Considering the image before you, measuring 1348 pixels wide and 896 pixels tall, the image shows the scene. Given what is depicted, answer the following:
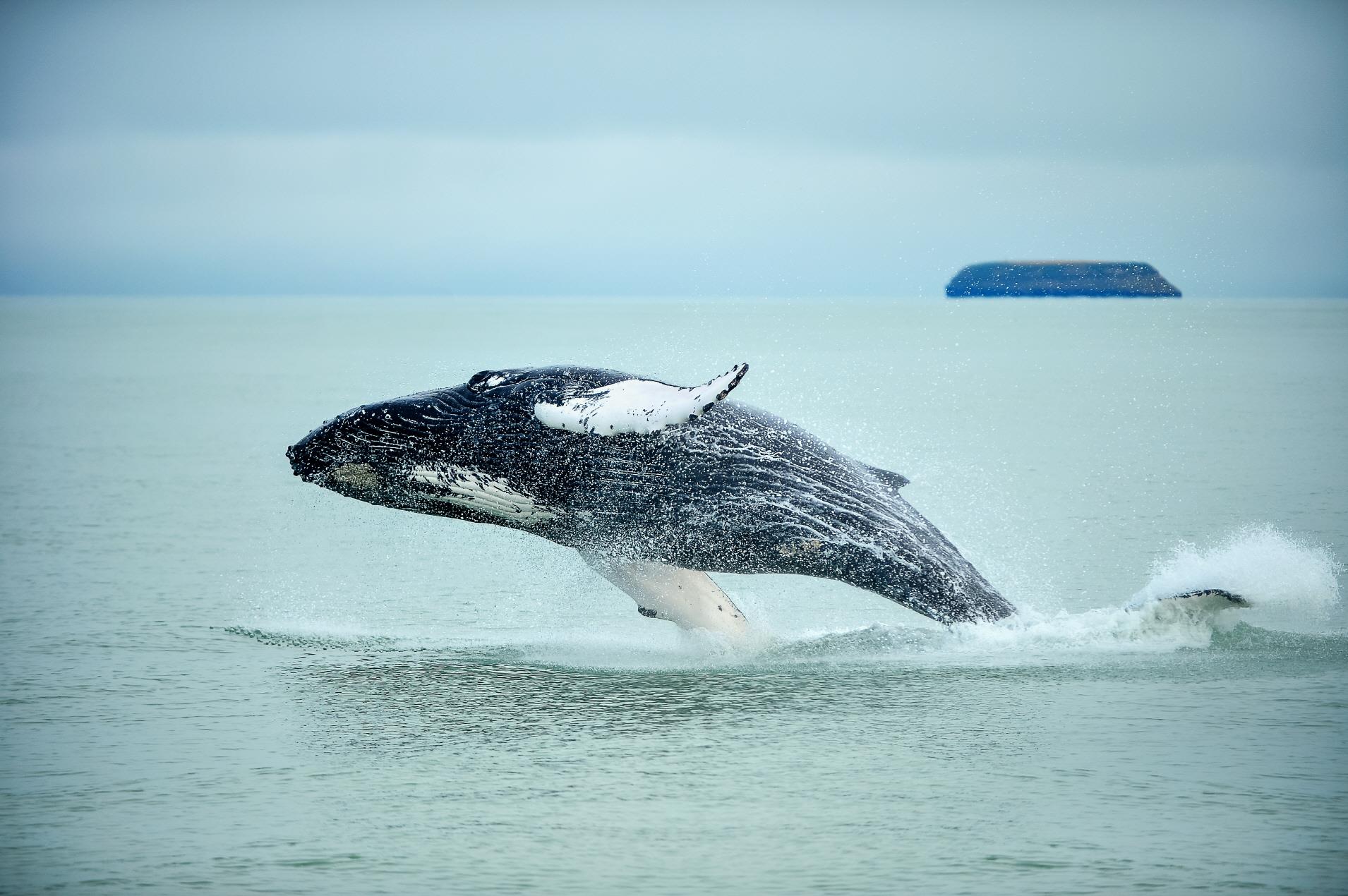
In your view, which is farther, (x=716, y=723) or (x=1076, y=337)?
(x=1076, y=337)

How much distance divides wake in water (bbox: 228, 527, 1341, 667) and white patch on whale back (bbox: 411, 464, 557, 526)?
3.96 ft

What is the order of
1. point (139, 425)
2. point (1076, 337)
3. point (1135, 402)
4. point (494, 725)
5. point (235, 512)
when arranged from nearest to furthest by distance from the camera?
point (494, 725) < point (235, 512) < point (139, 425) < point (1135, 402) < point (1076, 337)

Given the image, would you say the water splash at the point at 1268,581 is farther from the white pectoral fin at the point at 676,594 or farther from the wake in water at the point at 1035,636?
the white pectoral fin at the point at 676,594

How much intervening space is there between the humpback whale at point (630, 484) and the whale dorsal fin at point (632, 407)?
24mm

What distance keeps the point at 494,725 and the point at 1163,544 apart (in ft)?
32.9

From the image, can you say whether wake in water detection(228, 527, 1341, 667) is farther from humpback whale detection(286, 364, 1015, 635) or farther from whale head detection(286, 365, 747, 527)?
whale head detection(286, 365, 747, 527)

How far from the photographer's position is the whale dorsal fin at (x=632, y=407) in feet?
34.0

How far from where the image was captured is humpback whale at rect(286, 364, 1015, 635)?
11.4 metres

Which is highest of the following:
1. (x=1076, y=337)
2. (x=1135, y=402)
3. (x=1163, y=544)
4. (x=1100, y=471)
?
(x=1076, y=337)

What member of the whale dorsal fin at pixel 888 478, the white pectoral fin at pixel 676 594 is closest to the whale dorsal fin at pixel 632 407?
the white pectoral fin at pixel 676 594

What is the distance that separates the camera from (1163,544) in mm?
17641

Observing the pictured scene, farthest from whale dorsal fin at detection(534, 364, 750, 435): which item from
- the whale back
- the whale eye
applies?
the whale eye

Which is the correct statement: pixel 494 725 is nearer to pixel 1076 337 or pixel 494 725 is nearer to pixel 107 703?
pixel 107 703

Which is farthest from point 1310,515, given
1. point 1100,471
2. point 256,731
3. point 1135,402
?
point 1135,402
